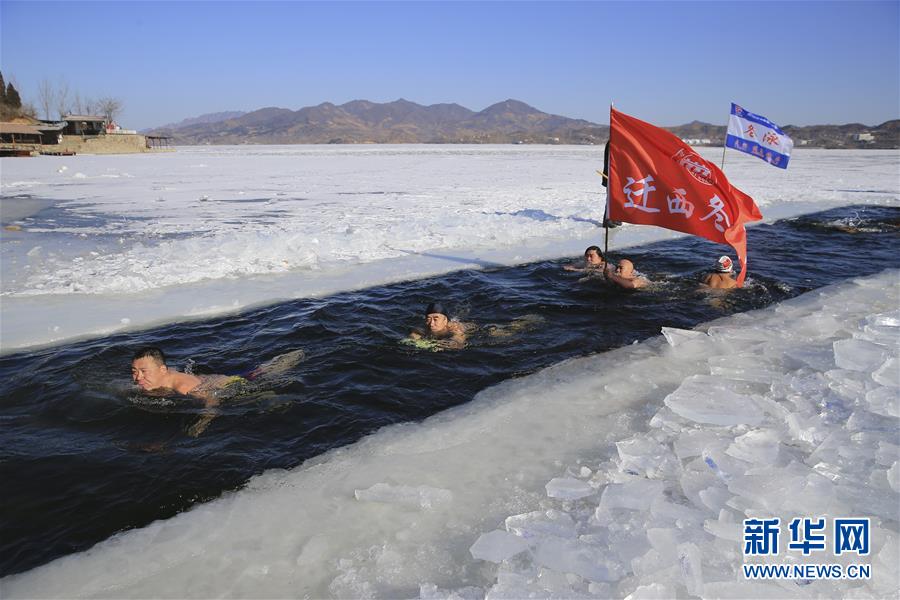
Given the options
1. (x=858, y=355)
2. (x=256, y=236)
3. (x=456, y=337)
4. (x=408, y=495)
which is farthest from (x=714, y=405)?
(x=256, y=236)

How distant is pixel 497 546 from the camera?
229 cm

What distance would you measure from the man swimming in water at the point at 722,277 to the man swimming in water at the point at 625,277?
859 mm

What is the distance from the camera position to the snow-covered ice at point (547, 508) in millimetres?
2145

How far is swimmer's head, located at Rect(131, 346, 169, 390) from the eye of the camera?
408 cm

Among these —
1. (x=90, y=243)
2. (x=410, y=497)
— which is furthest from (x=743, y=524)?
(x=90, y=243)

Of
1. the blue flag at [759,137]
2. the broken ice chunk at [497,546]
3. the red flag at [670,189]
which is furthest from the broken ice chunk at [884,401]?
the blue flag at [759,137]

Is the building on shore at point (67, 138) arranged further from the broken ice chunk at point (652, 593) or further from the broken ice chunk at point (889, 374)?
the broken ice chunk at point (889, 374)

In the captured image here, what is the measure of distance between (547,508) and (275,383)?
2781 millimetres

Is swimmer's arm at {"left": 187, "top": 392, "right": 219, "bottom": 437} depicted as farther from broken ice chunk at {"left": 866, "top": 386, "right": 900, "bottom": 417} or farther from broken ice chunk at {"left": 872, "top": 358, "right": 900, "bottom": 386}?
broken ice chunk at {"left": 872, "top": 358, "right": 900, "bottom": 386}

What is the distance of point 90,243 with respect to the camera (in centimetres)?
879

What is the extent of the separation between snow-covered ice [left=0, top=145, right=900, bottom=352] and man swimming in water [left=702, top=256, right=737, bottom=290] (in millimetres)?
2541

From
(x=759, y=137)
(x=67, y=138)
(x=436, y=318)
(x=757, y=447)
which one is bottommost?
(x=757, y=447)

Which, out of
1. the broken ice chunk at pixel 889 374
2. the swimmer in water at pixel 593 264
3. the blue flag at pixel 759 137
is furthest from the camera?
the blue flag at pixel 759 137

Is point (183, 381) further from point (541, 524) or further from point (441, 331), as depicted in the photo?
point (541, 524)
